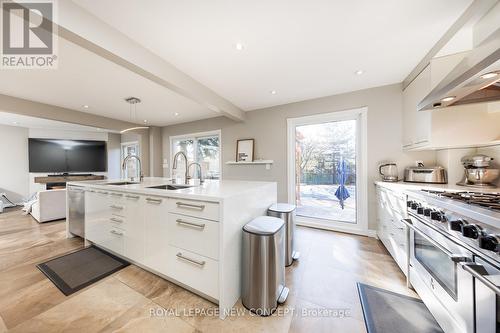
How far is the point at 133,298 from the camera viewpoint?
5.03 feet

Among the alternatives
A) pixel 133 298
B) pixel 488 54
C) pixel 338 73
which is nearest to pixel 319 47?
pixel 338 73

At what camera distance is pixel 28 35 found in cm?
166

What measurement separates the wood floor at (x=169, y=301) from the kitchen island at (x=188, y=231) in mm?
133

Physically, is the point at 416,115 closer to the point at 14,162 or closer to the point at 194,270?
the point at 194,270

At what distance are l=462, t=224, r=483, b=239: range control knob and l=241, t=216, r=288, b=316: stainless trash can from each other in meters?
1.03

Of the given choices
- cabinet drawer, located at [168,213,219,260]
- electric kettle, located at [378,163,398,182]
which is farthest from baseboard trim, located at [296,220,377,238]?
cabinet drawer, located at [168,213,219,260]

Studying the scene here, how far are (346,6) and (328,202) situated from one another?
2.89 metres

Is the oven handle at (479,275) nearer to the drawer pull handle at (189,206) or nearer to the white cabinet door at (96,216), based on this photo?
the drawer pull handle at (189,206)

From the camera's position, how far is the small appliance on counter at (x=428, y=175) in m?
2.05

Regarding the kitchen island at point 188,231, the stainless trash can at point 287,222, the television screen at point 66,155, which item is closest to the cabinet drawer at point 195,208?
the kitchen island at point 188,231

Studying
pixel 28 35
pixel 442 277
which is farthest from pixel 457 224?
pixel 28 35

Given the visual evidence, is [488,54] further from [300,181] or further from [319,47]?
[300,181]

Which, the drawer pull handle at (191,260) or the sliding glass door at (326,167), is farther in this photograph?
the sliding glass door at (326,167)

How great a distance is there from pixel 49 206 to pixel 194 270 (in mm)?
4270
